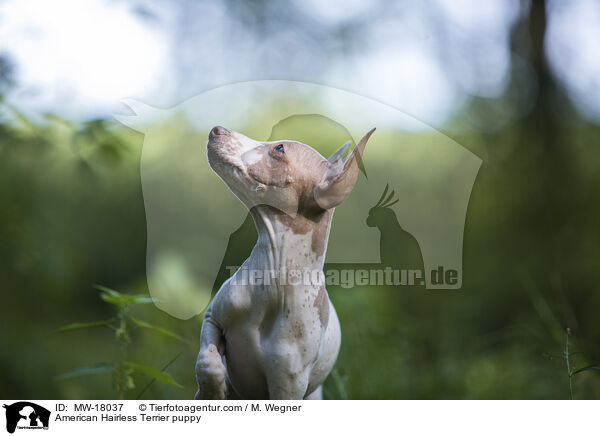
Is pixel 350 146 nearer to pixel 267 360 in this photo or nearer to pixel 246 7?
pixel 267 360

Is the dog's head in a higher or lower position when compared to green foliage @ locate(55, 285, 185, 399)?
higher

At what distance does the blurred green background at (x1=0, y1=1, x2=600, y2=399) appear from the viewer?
5.66 ft

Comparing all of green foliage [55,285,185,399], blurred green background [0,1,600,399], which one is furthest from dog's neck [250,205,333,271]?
blurred green background [0,1,600,399]

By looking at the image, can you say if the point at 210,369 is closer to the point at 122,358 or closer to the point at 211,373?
the point at 211,373

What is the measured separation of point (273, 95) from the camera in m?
1.46

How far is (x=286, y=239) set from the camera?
0.83 metres

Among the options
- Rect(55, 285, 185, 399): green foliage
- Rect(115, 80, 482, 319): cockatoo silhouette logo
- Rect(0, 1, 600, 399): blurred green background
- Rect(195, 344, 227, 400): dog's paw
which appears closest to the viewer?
Rect(195, 344, 227, 400): dog's paw

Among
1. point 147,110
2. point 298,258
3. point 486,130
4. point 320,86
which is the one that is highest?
point 486,130

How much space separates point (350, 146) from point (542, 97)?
1.60 metres

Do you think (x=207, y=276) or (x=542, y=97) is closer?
(x=207, y=276)

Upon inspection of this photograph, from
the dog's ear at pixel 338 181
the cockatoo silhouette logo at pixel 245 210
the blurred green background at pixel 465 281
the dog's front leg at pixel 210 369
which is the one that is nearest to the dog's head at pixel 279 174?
the dog's ear at pixel 338 181

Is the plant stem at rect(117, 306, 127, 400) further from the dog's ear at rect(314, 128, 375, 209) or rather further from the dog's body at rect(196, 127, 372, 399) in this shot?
the dog's ear at rect(314, 128, 375, 209)

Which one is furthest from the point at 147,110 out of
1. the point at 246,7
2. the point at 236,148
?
the point at 246,7
